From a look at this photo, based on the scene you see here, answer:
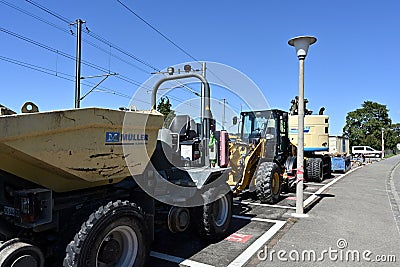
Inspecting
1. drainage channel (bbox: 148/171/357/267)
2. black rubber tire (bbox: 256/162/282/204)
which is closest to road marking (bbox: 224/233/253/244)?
drainage channel (bbox: 148/171/357/267)

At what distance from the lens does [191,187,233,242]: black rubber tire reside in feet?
17.4

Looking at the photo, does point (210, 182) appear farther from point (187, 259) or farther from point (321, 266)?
point (321, 266)

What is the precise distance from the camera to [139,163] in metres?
4.16

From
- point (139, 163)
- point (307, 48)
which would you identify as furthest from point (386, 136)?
point (139, 163)

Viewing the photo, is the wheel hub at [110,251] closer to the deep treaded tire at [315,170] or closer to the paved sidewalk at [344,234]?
the paved sidewalk at [344,234]

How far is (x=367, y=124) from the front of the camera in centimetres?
6812

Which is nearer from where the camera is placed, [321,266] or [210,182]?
[321,266]

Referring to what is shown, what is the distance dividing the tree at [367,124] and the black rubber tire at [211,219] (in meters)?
68.3

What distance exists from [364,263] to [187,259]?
260 centimetres

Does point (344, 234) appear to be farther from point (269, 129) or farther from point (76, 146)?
point (76, 146)

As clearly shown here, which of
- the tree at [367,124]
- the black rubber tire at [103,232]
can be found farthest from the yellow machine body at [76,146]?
the tree at [367,124]

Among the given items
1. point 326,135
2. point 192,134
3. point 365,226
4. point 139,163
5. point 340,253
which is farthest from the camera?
point 326,135

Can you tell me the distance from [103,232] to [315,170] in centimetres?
1247

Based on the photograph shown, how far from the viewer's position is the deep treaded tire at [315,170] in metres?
14.3
